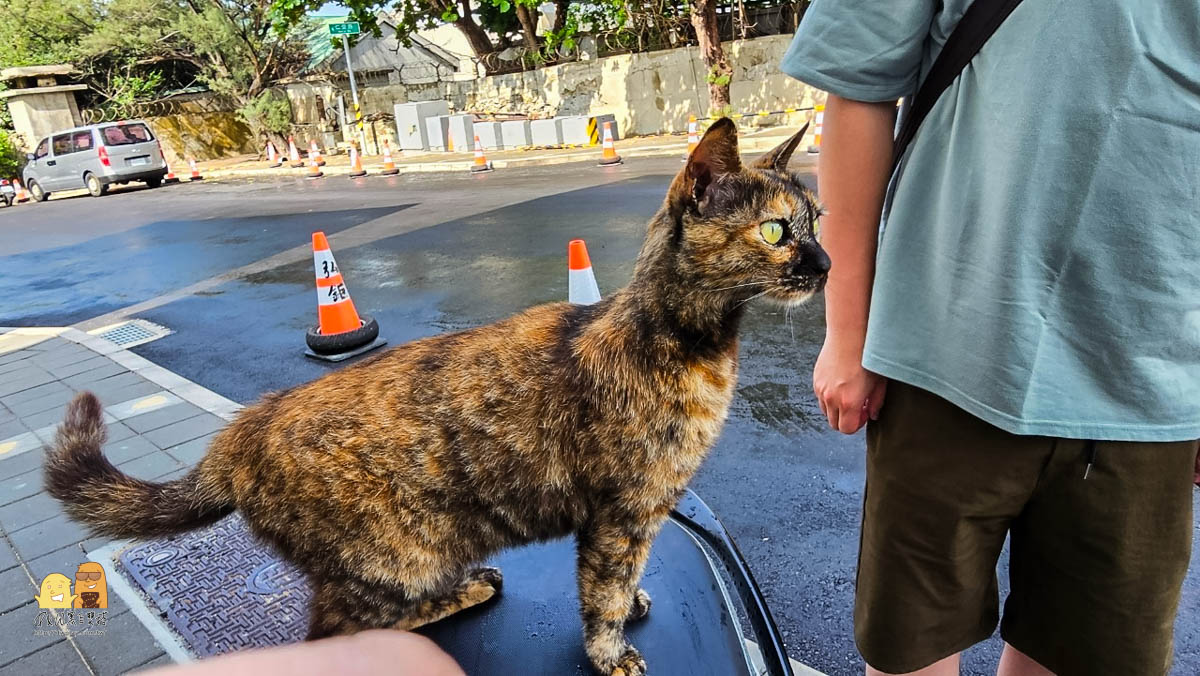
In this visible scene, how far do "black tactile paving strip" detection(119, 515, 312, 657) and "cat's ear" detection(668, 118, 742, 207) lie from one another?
1.88 m

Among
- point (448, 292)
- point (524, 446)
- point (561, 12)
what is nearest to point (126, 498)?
point (524, 446)

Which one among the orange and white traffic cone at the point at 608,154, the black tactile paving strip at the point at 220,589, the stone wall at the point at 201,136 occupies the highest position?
the stone wall at the point at 201,136

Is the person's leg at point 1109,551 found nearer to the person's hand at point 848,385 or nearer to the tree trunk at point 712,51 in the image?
the person's hand at point 848,385

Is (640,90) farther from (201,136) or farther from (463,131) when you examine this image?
(201,136)

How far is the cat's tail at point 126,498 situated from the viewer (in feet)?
6.82

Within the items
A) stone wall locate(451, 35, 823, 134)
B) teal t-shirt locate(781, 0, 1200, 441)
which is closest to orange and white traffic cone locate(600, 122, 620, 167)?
stone wall locate(451, 35, 823, 134)

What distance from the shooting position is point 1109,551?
51.1 inches

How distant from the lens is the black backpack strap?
116 centimetres

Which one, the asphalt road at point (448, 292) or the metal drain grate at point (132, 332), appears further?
the metal drain grate at point (132, 332)

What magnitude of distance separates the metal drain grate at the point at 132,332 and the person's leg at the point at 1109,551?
6.96 metres

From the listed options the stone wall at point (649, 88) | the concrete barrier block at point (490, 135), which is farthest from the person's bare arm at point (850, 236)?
the concrete barrier block at point (490, 135)

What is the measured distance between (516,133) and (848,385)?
20.6m

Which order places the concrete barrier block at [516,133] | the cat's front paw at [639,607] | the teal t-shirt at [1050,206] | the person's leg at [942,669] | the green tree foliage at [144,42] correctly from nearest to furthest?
the teal t-shirt at [1050,206]
the person's leg at [942,669]
the cat's front paw at [639,607]
the concrete barrier block at [516,133]
the green tree foliage at [144,42]

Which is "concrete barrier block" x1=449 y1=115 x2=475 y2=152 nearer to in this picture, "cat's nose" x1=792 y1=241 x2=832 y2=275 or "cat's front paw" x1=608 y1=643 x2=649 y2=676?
"cat's nose" x1=792 y1=241 x2=832 y2=275
